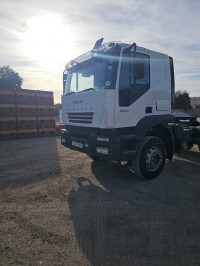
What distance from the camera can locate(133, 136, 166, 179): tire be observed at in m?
4.43

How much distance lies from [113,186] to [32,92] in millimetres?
9678

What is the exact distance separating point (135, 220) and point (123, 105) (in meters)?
2.31

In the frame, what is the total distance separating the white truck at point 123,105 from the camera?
4.03 metres

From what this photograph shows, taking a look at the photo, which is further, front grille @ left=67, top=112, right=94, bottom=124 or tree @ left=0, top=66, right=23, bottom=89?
tree @ left=0, top=66, right=23, bottom=89

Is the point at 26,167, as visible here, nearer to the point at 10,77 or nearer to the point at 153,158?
the point at 153,158

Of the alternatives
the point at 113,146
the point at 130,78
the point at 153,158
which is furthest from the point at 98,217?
the point at 130,78

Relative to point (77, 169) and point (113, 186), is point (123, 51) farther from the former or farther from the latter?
point (77, 169)

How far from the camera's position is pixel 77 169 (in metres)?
5.48

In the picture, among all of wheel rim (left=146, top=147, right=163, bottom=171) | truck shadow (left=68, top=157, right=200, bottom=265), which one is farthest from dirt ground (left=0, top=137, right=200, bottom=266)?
wheel rim (left=146, top=147, right=163, bottom=171)

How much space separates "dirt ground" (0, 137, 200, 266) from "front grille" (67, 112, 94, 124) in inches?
Result: 56.3

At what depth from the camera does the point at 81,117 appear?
477cm

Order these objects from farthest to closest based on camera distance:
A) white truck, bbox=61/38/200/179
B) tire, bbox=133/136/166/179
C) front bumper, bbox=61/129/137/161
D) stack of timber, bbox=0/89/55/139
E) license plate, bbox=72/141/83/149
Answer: stack of timber, bbox=0/89/55/139 → license plate, bbox=72/141/83/149 → tire, bbox=133/136/166/179 → white truck, bbox=61/38/200/179 → front bumper, bbox=61/129/137/161

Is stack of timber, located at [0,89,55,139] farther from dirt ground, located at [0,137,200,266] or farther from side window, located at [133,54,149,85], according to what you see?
side window, located at [133,54,149,85]

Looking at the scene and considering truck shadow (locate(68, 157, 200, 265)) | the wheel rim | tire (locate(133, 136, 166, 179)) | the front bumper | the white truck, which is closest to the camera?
truck shadow (locate(68, 157, 200, 265))
